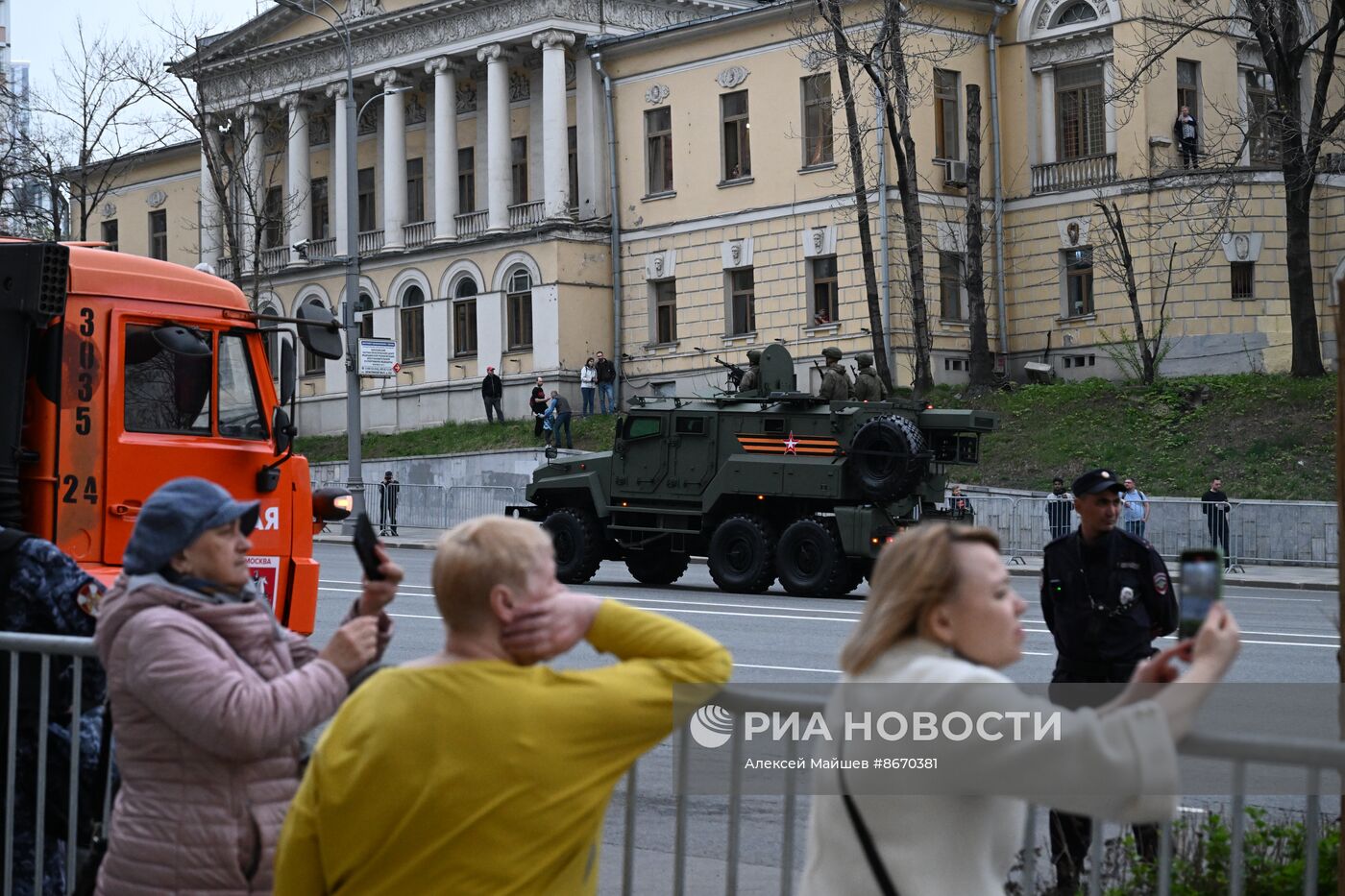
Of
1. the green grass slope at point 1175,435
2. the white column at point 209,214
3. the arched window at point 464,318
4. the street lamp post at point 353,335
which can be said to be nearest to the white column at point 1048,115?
the green grass slope at point 1175,435

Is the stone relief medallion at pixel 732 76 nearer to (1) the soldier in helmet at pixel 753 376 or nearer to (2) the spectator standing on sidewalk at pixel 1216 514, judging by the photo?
(2) the spectator standing on sidewalk at pixel 1216 514

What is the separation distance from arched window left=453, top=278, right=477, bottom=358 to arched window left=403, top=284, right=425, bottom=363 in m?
1.34

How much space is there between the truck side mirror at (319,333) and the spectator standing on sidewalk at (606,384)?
3690cm

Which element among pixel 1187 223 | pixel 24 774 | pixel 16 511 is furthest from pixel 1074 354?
pixel 24 774

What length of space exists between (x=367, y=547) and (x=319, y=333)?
24.8 feet

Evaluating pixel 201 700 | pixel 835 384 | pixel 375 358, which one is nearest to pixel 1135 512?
pixel 835 384

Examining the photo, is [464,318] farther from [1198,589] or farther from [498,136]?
[1198,589]

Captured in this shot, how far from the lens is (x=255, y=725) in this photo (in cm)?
408

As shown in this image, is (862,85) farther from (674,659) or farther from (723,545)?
(674,659)

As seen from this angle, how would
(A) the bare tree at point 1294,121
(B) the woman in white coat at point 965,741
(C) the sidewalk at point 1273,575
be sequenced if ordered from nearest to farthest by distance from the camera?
1. (B) the woman in white coat at point 965,741
2. (C) the sidewalk at point 1273,575
3. (A) the bare tree at point 1294,121

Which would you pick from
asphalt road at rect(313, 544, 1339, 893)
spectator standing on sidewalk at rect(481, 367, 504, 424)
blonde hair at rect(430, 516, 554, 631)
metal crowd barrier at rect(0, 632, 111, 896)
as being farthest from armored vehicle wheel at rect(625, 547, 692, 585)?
spectator standing on sidewalk at rect(481, 367, 504, 424)

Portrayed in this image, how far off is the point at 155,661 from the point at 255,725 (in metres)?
0.25

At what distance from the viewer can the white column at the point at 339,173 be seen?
5666 centimetres

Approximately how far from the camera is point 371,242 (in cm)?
5744
